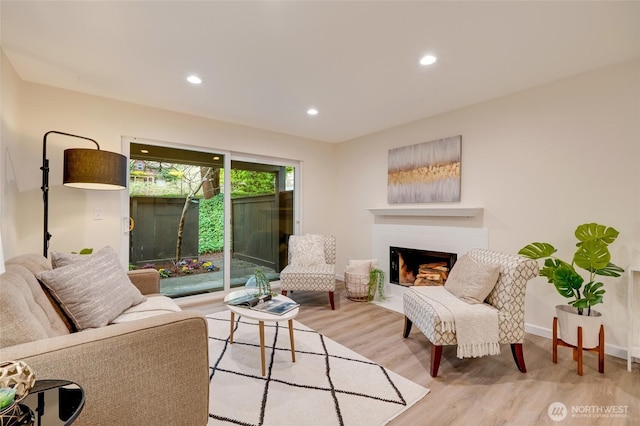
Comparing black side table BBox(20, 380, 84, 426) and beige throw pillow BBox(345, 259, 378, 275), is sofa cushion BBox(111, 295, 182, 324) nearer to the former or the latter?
black side table BBox(20, 380, 84, 426)

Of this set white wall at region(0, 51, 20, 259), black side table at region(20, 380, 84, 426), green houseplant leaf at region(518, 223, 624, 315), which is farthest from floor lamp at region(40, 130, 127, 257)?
green houseplant leaf at region(518, 223, 624, 315)

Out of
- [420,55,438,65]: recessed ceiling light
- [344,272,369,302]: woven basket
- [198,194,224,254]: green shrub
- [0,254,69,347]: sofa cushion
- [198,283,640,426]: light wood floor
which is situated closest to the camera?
[0,254,69,347]: sofa cushion

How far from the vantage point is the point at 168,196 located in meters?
3.60

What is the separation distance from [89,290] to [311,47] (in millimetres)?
2184

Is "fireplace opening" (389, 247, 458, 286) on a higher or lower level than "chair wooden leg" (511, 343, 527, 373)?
higher

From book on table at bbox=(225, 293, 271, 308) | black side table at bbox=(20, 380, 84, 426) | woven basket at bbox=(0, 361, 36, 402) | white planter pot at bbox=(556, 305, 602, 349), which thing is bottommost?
white planter pot at bbox=(556, 305, 602, 349)

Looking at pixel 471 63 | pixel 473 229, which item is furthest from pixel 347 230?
pixel 471 63

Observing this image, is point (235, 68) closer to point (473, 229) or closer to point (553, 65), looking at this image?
point (553, 65)

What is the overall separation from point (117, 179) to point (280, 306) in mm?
1895

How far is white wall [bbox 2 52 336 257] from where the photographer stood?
264cm

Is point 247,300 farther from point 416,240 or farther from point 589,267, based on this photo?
point 589,267

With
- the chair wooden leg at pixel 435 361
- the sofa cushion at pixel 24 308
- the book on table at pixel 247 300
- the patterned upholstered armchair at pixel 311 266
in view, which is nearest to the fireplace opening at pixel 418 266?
the patterned upholstered armchair at pixel 311 266

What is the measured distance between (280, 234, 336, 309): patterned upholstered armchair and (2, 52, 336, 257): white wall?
183 cm

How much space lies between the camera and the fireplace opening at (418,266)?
3.59 meters
